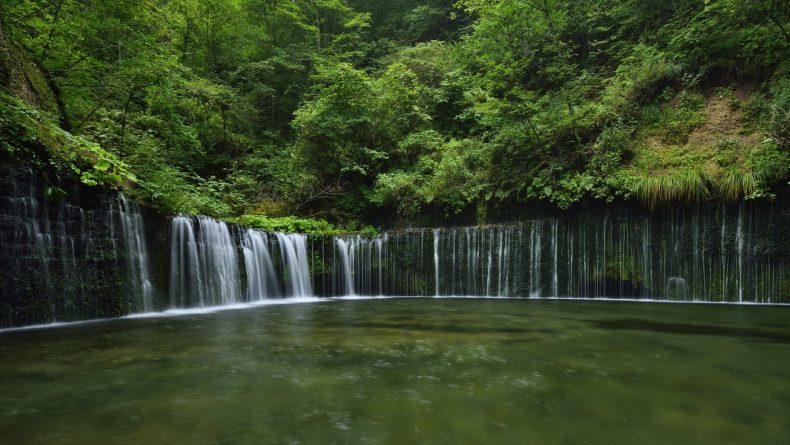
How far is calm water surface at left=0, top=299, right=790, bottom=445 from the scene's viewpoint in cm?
263

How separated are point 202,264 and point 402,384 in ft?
25.0

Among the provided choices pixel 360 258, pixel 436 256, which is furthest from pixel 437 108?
pixel 360 258

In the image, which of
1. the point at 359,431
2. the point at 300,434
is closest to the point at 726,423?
the point at 359,431

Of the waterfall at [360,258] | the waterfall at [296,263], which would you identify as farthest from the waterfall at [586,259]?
the waterfall at [296,263]

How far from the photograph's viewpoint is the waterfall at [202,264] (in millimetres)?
9203

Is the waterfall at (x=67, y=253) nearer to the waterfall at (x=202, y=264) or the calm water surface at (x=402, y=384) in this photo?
the waterfall at (x=202, y=264)

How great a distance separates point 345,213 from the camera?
15711 millimetres

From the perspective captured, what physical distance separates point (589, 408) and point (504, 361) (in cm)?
136

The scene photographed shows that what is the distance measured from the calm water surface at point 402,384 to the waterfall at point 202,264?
2.81 metres

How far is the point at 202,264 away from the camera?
9711 mm

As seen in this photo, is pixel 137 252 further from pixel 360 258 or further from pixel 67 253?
pixel 360 258

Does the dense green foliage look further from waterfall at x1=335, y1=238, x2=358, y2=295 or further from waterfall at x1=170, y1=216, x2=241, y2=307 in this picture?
waterfall at x1=335, y1=238, x2=358, y2=295

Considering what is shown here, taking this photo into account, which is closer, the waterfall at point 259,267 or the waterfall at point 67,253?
the waterfall at point 67,253

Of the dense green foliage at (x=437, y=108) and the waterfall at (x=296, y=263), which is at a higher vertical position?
the dense green foliage at (x=437, y=108)
